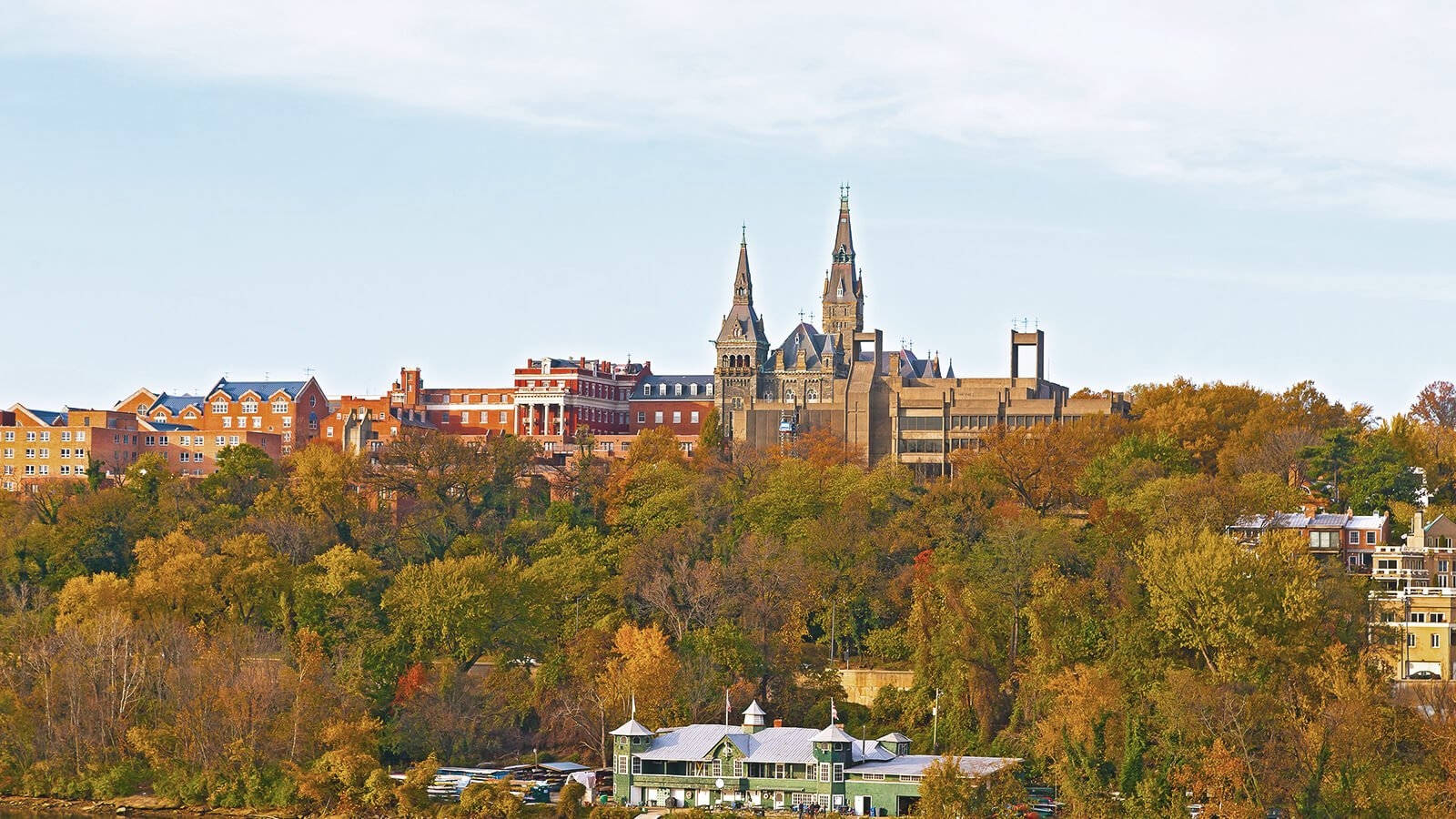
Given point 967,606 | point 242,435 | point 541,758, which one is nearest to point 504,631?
point 541,758

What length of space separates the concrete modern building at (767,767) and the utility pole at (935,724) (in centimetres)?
128

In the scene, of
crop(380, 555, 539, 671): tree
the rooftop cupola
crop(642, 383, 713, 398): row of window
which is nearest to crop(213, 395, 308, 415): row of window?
crop(642, 383, 713, 398): row of window

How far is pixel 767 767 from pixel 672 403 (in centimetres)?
6352

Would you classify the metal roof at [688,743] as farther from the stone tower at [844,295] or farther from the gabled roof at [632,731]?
the stone tower at [844,295]

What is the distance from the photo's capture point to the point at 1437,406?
125 metres

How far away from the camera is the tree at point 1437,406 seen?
123625 millimetres

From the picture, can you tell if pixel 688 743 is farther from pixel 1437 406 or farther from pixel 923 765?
pixel 1437 406

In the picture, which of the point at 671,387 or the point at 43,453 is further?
the point at 671,387

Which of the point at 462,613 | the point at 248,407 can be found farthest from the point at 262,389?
the point at 462,613

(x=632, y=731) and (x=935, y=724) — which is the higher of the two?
(x=935, y=724)

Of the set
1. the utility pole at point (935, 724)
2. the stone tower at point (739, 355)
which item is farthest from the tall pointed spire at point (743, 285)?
the utility pole at point (935, 724)

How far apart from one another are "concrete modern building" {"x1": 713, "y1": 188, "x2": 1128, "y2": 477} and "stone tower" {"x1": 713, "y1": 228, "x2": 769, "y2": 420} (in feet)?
0.17

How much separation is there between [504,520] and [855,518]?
18996mm

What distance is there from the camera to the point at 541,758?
7694 cm
